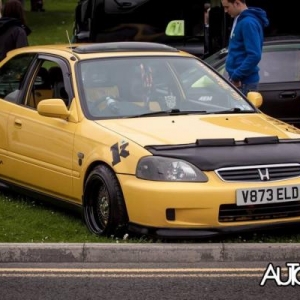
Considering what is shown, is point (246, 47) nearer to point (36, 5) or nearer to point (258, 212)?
point (258, 212)

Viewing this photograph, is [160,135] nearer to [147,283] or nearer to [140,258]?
[140,258]

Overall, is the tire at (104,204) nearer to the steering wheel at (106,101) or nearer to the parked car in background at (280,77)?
the steering wheel at (106,101)

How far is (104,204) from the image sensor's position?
8648 mm

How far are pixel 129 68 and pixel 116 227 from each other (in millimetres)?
1806

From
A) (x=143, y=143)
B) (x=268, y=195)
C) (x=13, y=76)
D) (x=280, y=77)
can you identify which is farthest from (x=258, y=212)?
(x=280, y=77)

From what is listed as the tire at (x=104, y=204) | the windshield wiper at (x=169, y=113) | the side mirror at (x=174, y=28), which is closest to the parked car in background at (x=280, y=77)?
the windshield wiper at (x=169, y=113)

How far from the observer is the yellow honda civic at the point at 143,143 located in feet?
26.8

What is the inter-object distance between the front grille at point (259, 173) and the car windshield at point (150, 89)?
4.17ft

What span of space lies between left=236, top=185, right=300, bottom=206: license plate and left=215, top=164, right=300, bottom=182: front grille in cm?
10

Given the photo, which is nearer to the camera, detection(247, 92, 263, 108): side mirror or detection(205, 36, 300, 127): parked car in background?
detection(247, 92, 263, 108): side mirror

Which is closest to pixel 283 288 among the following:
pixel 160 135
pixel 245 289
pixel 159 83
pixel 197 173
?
pixel 245 289

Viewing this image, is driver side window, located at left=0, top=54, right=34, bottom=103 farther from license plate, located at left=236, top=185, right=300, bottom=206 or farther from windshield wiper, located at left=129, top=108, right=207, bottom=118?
license plate, located at left=236, top=185, right=300, bottom=206

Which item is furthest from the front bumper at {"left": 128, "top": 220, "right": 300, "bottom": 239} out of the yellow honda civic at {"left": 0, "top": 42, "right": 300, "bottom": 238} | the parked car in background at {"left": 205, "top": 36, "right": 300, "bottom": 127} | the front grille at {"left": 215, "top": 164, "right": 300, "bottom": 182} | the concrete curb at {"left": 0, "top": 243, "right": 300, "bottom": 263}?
the parked car in background at {"left": 205, "top": 36, "right": 300, "bottom": 127}

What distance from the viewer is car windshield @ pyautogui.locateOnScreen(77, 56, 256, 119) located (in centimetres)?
934
